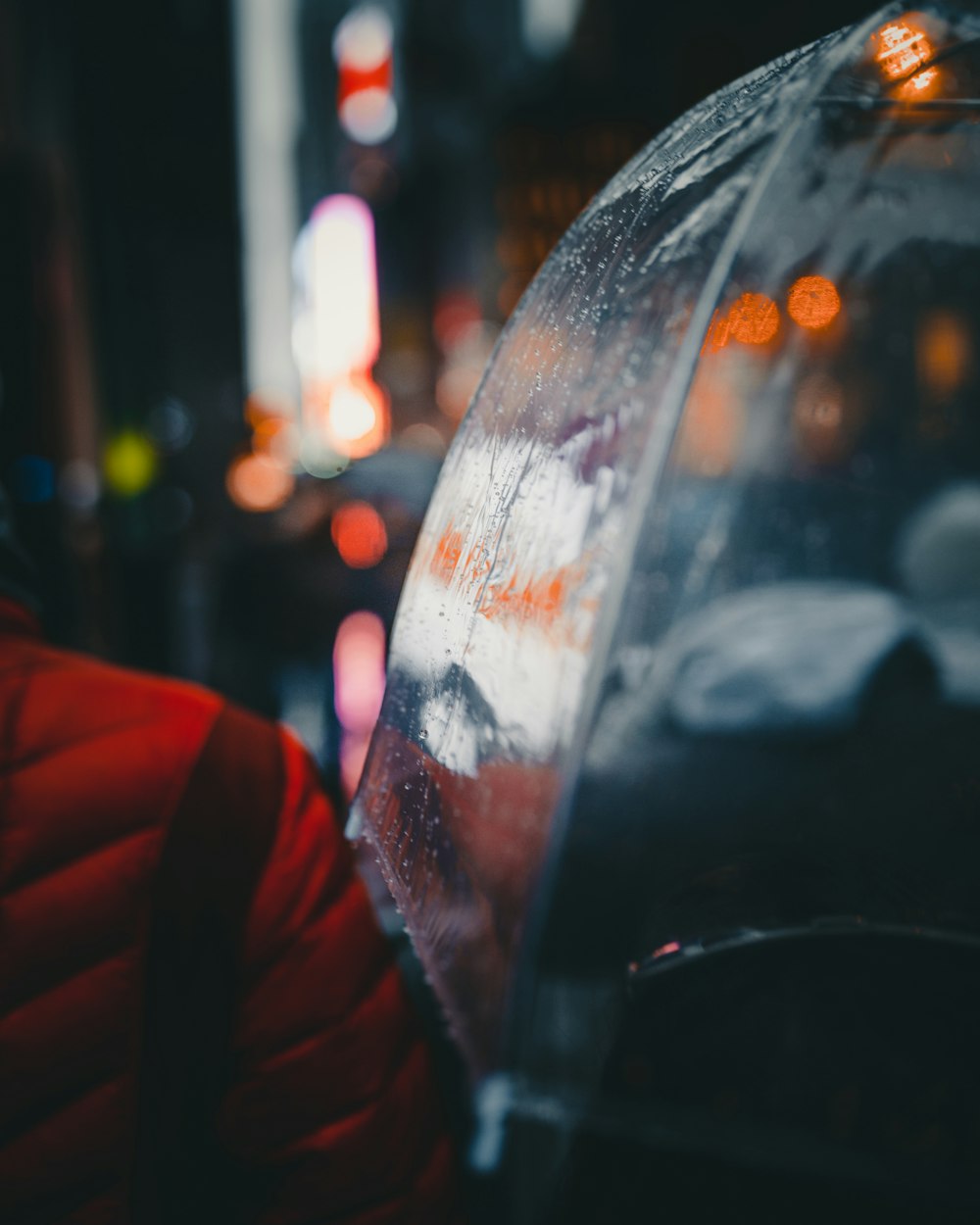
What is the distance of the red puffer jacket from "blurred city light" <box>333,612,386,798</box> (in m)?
2.79

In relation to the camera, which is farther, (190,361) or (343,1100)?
(190,361)

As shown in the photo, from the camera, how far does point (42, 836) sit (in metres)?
0.90

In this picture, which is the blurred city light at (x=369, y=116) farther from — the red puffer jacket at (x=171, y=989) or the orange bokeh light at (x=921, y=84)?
the red puffer jacket at (x=171, y=989)

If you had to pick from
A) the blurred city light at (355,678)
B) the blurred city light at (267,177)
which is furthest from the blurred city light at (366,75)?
the blurred city light at (355,678)

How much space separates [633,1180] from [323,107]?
1630 cm

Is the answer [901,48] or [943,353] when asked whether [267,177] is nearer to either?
[943,353]

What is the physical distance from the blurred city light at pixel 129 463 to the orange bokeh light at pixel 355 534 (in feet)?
12.6

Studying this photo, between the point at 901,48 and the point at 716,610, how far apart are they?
178 centimetres

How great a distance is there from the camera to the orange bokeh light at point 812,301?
75.5 inches

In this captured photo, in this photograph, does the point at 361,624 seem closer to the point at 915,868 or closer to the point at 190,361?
the point at 915,868

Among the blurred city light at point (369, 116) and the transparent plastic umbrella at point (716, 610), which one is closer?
the transparent plastic umbrella at point (716, 610)

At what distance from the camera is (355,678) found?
427cm

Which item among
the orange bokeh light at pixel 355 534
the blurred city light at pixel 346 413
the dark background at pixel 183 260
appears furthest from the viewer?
the blurred city light at pixel 346 413

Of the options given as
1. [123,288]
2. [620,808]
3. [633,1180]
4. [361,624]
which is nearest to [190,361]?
[123,288]
